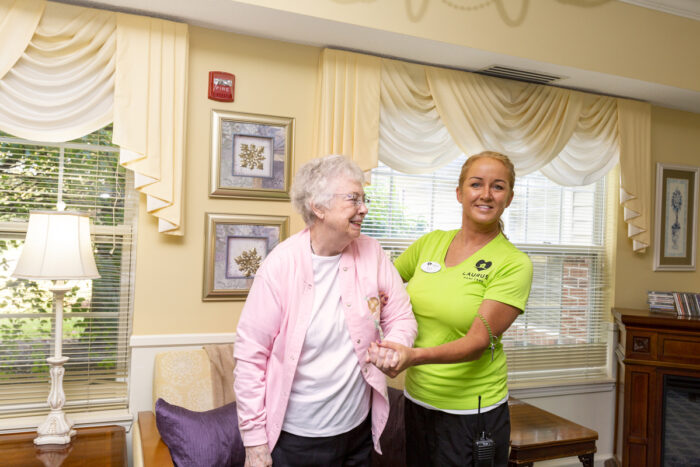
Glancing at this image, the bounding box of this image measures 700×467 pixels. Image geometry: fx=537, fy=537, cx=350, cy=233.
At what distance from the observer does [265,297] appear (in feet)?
5.19

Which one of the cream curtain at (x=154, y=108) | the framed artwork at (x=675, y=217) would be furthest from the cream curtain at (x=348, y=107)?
the framed artwork at (x=675, y=217)

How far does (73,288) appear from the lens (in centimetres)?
278

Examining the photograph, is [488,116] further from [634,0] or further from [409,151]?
[634,0]

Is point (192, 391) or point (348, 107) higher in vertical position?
point (348, 107)

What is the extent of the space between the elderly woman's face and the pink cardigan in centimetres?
10

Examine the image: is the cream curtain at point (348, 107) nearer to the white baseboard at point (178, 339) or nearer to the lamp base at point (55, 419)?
the white baseboard at point (178, 339)

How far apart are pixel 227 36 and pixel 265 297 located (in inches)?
74.9

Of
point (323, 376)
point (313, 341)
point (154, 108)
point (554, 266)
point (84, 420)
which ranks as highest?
point (154, 108)

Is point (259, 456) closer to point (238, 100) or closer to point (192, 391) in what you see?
point (192, 391)

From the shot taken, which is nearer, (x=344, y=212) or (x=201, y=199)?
(x=344, y=212)

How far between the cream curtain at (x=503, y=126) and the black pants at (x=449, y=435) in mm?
1685

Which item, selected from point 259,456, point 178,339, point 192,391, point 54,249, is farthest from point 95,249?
point 259,456

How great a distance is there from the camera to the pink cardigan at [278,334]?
1.57 m

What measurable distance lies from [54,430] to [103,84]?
5.39 feet
